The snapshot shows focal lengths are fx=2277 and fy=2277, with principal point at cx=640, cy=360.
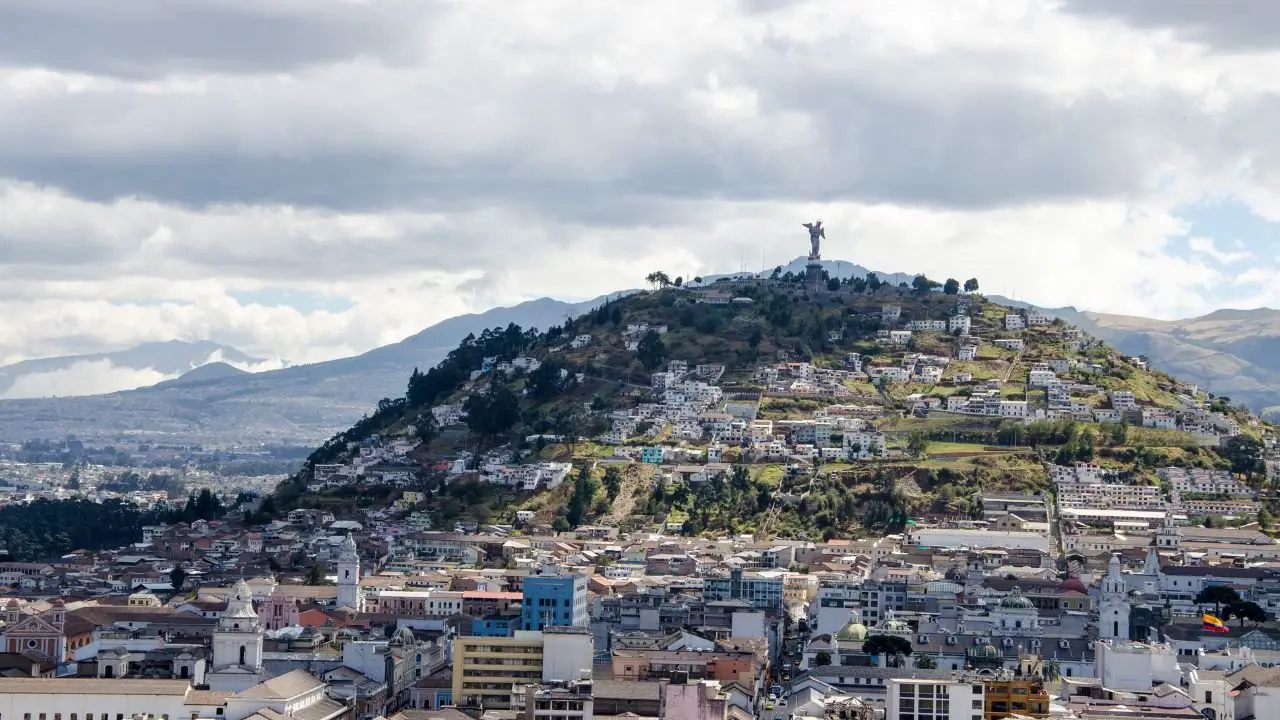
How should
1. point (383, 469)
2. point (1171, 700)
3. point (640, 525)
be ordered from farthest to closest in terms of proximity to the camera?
point (383, 469) < point (640, 525) < point (1171, 700)

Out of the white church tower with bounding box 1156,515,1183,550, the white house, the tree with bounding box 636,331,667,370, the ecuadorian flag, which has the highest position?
the white house

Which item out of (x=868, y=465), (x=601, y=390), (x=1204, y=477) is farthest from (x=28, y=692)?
(x=601, y=390)

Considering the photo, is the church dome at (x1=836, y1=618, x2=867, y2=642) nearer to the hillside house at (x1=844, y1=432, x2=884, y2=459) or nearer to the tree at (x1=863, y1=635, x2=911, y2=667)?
the tree at (x1=863, y1=635, x2=911, y2=667)

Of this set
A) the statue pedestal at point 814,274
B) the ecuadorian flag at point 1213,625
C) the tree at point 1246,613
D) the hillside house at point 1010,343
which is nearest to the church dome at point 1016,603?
the ecuadorian flag at point 1213,625

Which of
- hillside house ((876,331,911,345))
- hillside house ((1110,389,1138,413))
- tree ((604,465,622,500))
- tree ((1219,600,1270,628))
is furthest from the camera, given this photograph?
hillside house ((876,331,911,345))

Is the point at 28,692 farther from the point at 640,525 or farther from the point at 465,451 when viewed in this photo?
the point at 465,451

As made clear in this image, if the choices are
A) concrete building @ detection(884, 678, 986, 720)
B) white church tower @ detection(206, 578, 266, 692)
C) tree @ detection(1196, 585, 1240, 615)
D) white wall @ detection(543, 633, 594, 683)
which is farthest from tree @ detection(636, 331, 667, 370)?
concrete building @ detection(884, 678, 986, 720)

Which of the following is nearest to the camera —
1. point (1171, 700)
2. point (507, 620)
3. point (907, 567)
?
point (1171, 700)

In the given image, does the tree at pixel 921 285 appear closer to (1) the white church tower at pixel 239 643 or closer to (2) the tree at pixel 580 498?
(2) the tree at pixel 580 498
